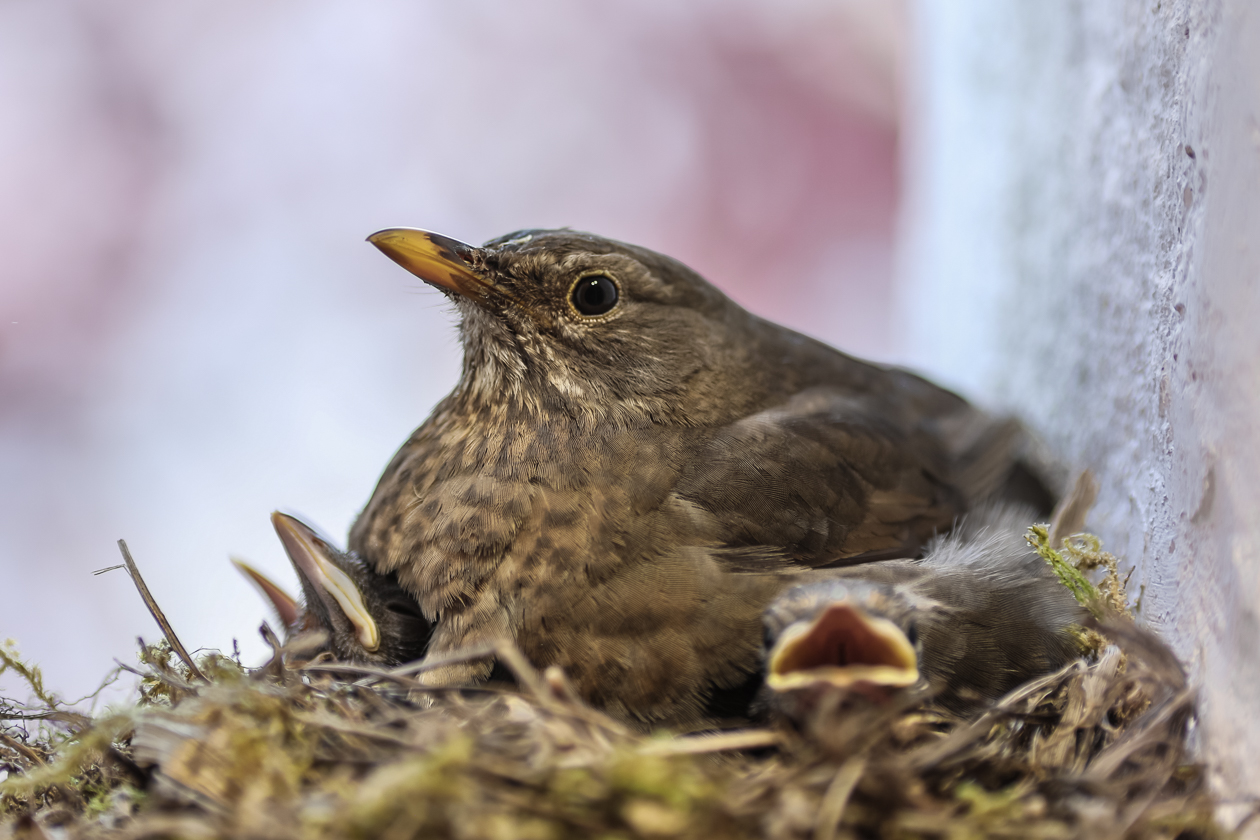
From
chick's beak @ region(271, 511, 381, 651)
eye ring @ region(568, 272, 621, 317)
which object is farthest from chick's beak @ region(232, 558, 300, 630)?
eye ring @ region(568, 272, 621, 317)

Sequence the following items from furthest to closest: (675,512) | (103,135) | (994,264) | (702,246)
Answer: (702,246), (103,135), (994,264), (675,512)

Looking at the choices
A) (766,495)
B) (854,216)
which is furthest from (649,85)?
(766,495)

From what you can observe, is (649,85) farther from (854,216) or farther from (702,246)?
(854,216)

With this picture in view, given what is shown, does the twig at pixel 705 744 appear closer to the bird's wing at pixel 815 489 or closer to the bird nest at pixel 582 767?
the bird nest at pixel 582 767

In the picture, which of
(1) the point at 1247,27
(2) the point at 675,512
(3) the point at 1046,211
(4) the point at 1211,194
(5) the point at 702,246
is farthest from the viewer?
(5) the point at 702,246

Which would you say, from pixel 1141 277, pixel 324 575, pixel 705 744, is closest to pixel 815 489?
pixel 1141 277

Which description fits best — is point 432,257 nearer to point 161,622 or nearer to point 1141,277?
point 161,622

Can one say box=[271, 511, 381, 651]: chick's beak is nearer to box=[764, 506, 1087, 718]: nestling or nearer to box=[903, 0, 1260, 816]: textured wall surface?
box=[764, 506, 1087, 718]: nestling

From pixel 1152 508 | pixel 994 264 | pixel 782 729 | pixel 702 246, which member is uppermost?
pixel 702 246
